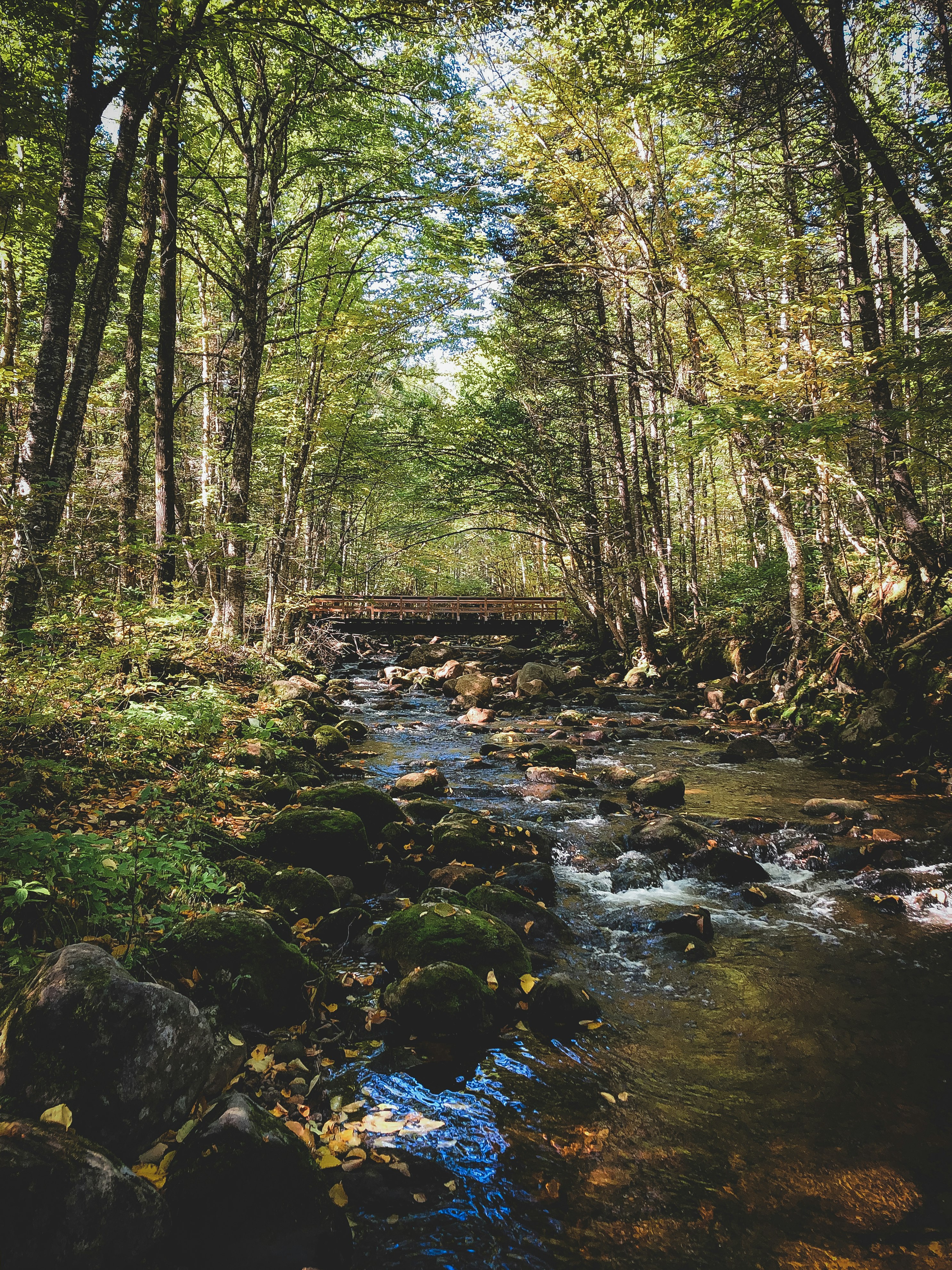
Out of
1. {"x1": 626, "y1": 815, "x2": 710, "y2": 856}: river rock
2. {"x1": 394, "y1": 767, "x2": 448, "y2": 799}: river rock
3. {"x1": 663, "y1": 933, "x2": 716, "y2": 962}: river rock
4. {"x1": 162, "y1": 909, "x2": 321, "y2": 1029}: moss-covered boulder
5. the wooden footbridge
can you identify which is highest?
the wooden footbridge

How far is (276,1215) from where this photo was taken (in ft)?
7.47

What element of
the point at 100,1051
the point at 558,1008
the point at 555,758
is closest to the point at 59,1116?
Answer: the point at 100,1051

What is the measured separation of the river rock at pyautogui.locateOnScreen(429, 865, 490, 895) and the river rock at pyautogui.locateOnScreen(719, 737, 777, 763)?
6.18 metres

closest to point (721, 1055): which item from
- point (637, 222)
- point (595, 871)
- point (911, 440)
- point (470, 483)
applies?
point (595, 871)

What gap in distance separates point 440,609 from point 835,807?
812 inches

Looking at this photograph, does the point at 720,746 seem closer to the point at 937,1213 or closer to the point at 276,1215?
the point at 937,1213

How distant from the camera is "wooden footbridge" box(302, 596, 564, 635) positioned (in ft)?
75.0

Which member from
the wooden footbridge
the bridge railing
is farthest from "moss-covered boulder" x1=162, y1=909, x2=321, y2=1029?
the bridge railing

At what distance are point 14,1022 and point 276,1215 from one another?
1.22m

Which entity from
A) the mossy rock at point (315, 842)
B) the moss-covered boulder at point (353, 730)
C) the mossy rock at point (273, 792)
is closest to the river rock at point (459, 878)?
the mossy rock at point (315, 842)

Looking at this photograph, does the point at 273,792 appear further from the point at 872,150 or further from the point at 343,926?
the point at 872,150

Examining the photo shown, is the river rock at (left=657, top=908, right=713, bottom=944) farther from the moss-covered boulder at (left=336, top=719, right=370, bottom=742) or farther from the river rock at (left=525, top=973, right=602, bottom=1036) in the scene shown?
the moss-covered boulder at (left=336, top=719, right=370, bottom=742)

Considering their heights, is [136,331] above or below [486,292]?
below

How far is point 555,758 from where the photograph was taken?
1024 cm
